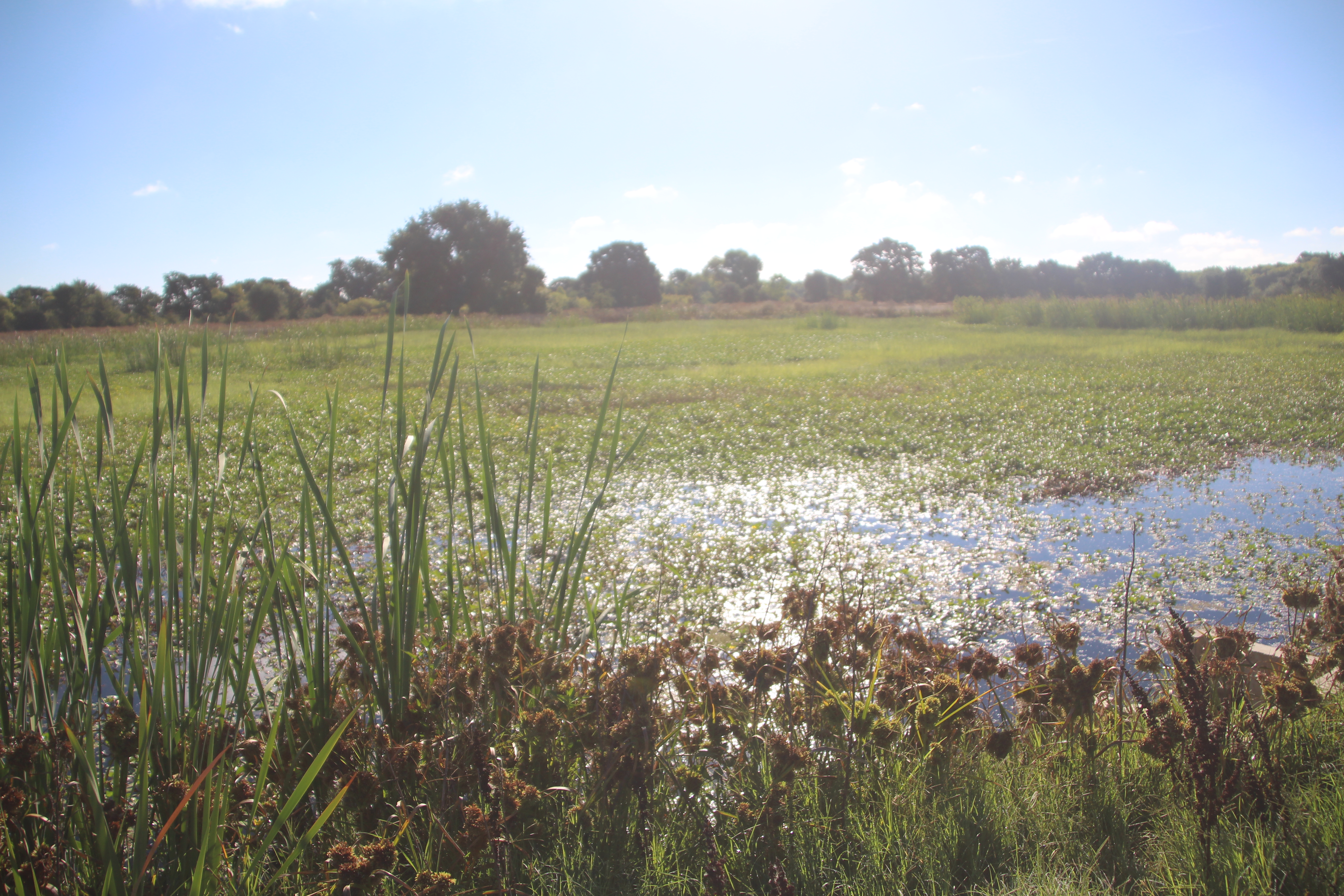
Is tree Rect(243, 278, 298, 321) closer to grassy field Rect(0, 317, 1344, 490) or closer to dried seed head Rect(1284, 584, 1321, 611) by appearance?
grassy field Rect(0, 317, 1344, 490)

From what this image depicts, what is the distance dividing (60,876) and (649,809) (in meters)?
0.83

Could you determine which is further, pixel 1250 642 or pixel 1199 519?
pixel 1199 519

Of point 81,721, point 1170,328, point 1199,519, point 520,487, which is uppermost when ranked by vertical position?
point 1170,328

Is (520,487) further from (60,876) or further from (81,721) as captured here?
(60,876)

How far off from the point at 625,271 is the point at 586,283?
2448 mm

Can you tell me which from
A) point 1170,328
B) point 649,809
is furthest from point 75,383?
point 1170,328

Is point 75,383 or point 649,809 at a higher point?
point 75,383

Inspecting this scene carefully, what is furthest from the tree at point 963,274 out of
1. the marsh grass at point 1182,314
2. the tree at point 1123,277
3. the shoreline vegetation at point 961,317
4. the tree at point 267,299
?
the tree at point 267,299

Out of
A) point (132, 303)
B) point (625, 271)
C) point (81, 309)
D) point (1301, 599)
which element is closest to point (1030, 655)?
point (1301, 599)

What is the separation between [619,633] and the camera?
1681mm

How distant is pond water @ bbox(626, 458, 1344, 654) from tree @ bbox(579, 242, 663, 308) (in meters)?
33.3

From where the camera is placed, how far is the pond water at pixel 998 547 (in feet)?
8.55

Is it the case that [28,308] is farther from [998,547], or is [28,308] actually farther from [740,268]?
[740,268]

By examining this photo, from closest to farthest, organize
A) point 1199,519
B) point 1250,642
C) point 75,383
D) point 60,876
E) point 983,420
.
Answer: point 60,876
point 1250,642
point 1199,519
point 983,420
point 75,383
